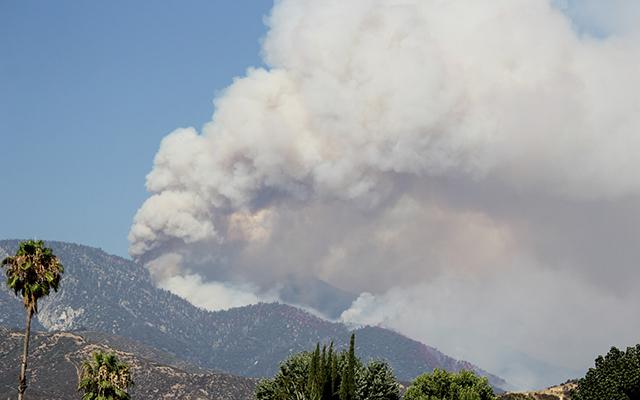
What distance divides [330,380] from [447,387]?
30.4m

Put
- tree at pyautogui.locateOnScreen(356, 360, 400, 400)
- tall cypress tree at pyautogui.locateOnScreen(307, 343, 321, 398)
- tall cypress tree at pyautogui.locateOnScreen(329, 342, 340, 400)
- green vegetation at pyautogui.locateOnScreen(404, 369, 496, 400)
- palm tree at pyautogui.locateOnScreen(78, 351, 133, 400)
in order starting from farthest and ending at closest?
green vegetation at pyautogui.locateOnScreen(404, 369, 496, 400), tree at pyautogui.locateOnScreen(356, 360, 400, 400), tall cypress tree at pyautogui.locateOnScreen(329, 342, 340, 400), tall cypress tree at pyautogui.locateOnScreen(307, 343, 321, 398), palm tree at pyautogui.locateOnScreen(78, 351, 133, 400)

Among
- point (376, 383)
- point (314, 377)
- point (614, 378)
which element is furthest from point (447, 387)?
point (314, 377)

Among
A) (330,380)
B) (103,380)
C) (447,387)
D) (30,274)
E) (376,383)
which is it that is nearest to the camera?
(30,274)

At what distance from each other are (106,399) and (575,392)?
7837 cm

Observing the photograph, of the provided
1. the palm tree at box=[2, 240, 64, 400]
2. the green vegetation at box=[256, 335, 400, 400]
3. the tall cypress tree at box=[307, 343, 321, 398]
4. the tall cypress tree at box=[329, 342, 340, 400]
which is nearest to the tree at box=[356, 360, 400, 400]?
the green vegetation at box=[256, 335, 400, 400]

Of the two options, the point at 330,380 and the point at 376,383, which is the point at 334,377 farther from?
the point at 376,383

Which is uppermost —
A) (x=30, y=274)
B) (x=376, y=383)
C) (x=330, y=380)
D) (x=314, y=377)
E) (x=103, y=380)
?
(x=30, y=274)

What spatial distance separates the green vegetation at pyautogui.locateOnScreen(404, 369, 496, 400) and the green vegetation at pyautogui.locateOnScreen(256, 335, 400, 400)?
4.83 metres

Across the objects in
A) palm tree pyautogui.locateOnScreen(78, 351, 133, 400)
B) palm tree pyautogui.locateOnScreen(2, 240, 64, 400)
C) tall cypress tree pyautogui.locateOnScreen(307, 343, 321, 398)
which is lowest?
palm tree pyautogui.locateOnScreen(78, 351, 133, 400)

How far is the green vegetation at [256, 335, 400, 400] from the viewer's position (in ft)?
338

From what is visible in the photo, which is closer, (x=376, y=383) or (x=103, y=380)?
(x=103, y=380)

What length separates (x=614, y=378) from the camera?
112875 millimetres

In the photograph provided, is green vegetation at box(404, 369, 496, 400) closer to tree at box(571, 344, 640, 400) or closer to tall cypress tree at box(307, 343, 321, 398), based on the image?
→ tree at box(571, 344, 640, 400)

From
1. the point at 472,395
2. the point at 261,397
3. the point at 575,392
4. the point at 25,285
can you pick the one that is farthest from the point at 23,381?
the point at 575,392
